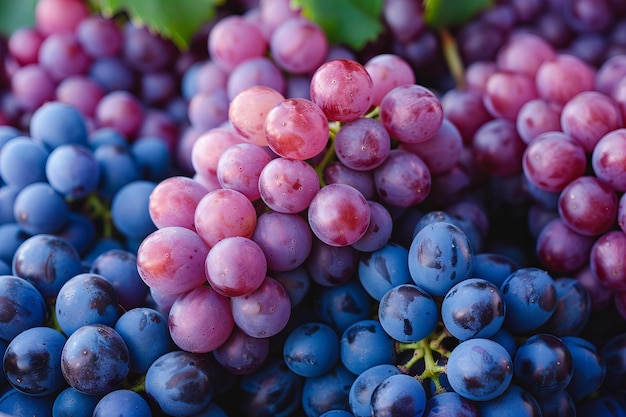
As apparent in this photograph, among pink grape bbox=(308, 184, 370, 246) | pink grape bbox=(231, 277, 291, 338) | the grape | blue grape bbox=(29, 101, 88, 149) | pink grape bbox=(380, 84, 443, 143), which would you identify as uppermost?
the grape

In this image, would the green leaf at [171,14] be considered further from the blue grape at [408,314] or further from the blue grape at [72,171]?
the blue grape at [408,314]

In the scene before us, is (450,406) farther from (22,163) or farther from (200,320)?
(22,163)

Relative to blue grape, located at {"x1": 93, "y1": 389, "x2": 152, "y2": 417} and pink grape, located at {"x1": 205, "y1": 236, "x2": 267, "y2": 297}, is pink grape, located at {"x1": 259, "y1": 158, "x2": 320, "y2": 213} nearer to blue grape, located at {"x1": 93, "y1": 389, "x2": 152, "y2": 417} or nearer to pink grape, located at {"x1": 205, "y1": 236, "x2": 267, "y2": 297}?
pink grape, located at {"x1": 205, "y1": 236, "x2": 267, "y2": 297}

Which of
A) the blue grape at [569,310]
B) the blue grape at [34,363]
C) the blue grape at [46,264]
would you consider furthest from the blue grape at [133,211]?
the blue grape at [569,310]

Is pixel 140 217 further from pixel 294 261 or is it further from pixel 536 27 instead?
pixel 536 27

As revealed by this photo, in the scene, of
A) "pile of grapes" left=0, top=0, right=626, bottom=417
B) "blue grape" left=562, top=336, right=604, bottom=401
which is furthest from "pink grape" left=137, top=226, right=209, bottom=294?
"blue grape" left=562, top=336, right=604, bottom=401

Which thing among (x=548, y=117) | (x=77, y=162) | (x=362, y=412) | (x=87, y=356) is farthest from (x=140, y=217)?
(x=548, y=117)

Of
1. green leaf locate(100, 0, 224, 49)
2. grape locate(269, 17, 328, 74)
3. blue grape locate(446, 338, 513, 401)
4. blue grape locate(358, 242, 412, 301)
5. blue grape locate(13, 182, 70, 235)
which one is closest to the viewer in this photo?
blue grape locate(446, 338, 513, 401)
